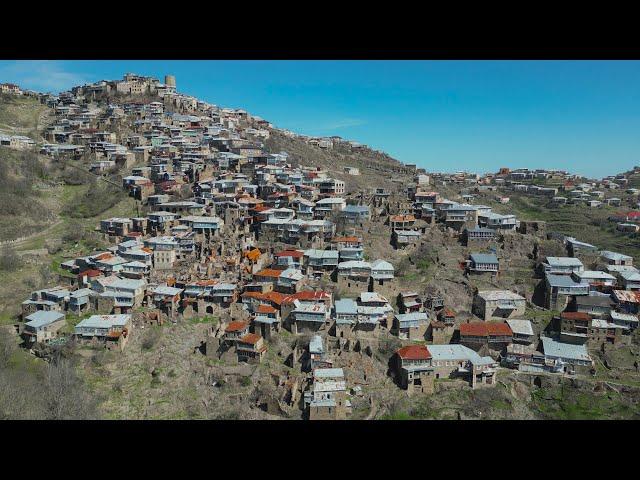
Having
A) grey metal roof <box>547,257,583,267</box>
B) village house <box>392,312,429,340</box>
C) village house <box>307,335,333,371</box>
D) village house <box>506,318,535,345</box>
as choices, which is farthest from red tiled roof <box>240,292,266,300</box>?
→ grey metal roof <box>547,257,583,267</box>

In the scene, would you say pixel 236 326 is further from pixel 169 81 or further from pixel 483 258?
pixel 169 81

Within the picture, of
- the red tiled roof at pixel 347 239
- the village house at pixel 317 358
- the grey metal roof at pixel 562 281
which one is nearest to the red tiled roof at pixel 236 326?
the village house at pixel 317 358

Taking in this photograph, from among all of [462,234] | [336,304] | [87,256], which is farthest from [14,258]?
[462,234]

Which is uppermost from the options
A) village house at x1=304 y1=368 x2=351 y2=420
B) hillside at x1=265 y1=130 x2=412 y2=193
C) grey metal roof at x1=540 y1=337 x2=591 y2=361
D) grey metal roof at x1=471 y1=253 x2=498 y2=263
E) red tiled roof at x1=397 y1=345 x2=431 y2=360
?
hillside at x1=265 y1=130 x2=412 y2=193

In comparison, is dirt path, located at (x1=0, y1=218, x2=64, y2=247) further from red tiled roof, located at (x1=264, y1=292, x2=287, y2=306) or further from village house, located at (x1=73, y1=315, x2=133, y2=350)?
red tiled roof, located at (x1=264, y1=292, x2=287, y2=306)

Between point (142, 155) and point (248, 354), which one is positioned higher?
point (142, 155)

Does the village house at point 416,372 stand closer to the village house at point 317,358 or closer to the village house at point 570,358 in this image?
the village house at point 317,358
